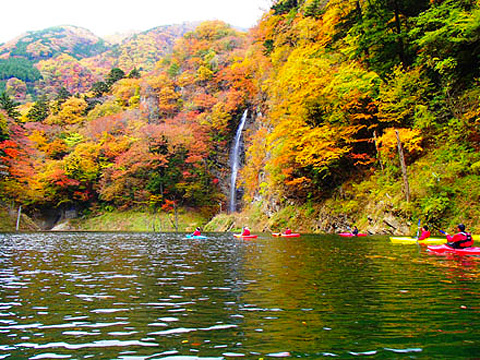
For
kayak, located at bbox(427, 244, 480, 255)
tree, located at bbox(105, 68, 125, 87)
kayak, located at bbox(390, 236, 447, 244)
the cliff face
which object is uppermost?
tree, located at bbox(105, 68, 125, 87)

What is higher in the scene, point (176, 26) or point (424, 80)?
point (176, 26)

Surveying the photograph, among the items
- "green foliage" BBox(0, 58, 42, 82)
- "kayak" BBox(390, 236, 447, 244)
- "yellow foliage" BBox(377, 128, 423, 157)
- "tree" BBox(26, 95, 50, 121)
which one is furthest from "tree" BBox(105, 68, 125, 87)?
"kayak" BBox(390, 236, 447, 244)

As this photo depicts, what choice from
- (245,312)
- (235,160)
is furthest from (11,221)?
(245,312)

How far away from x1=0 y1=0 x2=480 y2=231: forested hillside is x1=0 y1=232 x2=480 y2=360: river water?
1217 centimetres

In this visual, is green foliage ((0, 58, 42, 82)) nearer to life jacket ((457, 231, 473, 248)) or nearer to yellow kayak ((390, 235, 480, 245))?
yellow kayak ((390, 235, 480, 245))

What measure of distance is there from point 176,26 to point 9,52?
6226 centimetres

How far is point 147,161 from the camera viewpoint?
4900cm

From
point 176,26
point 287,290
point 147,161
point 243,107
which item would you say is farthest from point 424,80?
point 176,26

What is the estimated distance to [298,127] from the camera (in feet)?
85.5

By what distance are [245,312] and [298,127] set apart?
2187 centimetres

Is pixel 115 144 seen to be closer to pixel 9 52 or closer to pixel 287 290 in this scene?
pixel 287 290

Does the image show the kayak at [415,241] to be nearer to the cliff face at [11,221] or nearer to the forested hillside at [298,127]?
the forested hillside at [298,127]

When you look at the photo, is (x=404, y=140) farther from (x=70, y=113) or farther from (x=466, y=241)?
(x=70, y=113)

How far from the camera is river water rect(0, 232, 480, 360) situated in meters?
3.89
